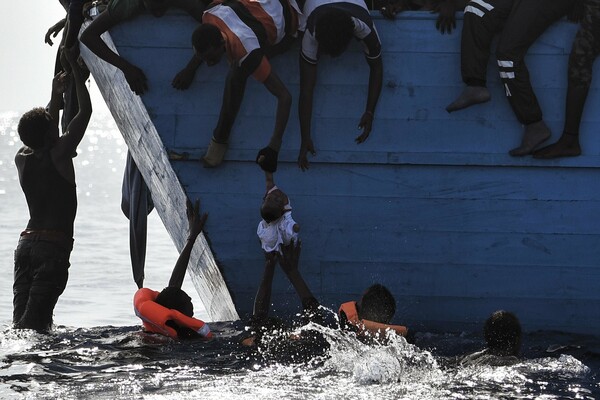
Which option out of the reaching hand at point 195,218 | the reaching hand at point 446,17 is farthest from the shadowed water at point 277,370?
the reaching hand at point 446,17

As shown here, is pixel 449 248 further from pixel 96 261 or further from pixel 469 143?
pixel 96 261

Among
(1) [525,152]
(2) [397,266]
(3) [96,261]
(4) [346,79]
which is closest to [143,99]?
(4) [346,79]

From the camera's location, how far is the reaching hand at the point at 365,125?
8.97 meters

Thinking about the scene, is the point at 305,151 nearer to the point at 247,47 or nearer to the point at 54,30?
the point at 247,47

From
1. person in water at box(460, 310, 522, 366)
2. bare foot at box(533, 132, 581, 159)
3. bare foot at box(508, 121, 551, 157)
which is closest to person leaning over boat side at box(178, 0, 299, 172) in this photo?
bare foot at box(508, 121, 551, 157)

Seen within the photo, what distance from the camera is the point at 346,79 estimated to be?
902 centimetres

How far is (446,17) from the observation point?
8898mm

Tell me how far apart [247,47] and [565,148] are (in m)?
2.40

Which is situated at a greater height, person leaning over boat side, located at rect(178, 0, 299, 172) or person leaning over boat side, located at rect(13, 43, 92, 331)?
person leaning over boat side, located at rect(178, 0, 299, 172)

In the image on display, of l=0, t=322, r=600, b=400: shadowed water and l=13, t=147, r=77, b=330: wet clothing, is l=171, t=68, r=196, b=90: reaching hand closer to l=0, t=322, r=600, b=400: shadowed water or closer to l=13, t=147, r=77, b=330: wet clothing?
l=13, t=147, r=77, b=330: wet clothing

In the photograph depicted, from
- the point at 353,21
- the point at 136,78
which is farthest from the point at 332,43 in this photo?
the point at 136,78

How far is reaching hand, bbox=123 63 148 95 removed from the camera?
902 centimetres

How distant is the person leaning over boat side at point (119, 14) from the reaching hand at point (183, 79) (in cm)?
37

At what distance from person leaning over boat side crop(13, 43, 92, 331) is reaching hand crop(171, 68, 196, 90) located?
2.47ft
